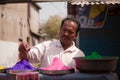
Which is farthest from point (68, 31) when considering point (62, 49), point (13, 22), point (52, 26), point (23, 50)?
point (52, 26)

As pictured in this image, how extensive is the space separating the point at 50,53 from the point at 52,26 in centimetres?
3423

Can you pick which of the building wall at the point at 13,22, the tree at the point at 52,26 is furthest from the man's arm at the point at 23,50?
the tree at the point at 52,26

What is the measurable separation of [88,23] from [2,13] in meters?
7.69

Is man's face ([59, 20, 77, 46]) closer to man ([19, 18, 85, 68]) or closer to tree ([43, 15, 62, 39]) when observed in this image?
man ([19, 18, 85, 68])

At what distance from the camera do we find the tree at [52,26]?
115 feet

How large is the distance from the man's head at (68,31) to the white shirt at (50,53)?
0.07 meters

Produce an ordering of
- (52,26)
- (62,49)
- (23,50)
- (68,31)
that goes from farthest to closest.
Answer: (52,26) → (62,49) → (68,31) → (23,50)

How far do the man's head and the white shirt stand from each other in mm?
69

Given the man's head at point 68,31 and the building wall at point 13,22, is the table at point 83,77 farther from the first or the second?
the building wall at point 13,22

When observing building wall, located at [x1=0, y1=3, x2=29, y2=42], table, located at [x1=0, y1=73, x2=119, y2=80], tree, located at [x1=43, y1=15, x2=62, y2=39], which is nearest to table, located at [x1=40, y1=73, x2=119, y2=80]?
table, located at [x1=0, y1=73, x2=119, y2=80]

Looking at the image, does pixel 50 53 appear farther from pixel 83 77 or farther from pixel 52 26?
pixel 52 26

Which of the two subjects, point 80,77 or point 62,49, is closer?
point 80,77

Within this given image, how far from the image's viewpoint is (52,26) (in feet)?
121

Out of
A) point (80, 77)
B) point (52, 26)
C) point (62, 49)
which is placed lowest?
point (52, 26)
